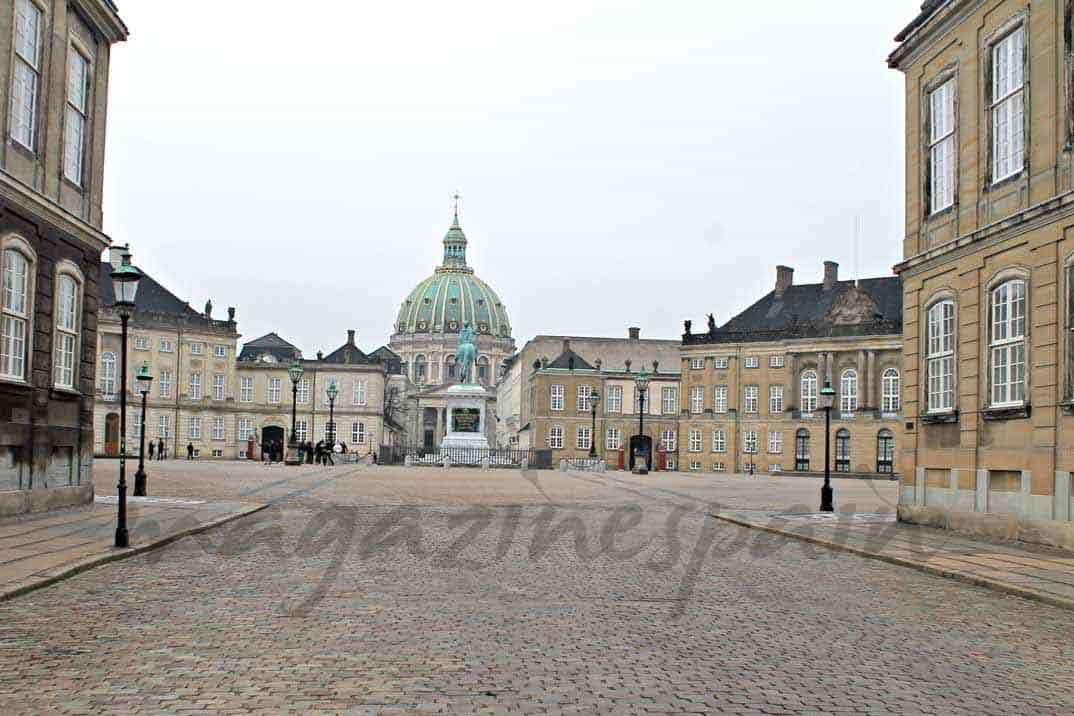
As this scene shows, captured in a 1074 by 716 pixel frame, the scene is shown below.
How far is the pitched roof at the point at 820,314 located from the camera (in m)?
82.8

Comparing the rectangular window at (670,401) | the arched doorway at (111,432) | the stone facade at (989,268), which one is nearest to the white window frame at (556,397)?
the rectangular window at (670,401)

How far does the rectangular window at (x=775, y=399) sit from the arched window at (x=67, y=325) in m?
68.6

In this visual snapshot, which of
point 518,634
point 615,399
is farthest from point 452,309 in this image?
point 518,634

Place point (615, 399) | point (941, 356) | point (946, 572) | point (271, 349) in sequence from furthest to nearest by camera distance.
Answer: point (271, 349)
point (615, 399)
point (941, 356)
point (946, 572)

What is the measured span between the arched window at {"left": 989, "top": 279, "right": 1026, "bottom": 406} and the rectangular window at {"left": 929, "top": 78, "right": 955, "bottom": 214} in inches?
123

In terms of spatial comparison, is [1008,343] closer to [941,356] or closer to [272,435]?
[941,356]

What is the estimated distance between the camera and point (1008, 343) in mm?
19578

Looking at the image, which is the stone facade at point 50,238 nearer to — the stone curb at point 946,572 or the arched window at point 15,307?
the arched window at point 15,307

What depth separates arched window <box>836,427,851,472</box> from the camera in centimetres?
8188

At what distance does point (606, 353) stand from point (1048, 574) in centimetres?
9792

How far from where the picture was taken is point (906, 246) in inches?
956

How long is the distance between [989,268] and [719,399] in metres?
69.6

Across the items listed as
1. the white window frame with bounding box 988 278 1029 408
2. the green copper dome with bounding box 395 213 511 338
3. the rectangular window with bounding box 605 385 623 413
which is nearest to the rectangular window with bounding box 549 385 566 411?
the rectangular window with bounding box 605 385 623 413

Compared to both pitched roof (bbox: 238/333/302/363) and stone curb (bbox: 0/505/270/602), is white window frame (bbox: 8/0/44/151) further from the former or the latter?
pitched roof (bbox: 238/333/302/363)
